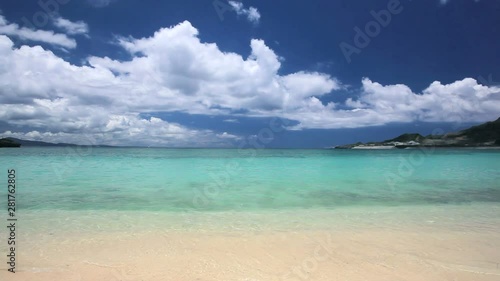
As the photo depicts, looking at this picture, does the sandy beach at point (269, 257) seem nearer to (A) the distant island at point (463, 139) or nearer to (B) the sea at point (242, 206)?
(B) the sea at point (242, 206)

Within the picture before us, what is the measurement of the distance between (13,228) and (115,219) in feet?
7.30

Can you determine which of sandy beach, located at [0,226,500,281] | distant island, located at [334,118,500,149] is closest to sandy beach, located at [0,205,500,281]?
sandy beach, located at [0,226,500,281]

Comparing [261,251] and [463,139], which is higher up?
[463,139]

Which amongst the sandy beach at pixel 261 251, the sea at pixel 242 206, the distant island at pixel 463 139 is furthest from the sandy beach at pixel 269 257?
the distant island at pixel 463 139

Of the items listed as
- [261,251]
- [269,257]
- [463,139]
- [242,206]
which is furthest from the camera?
[463,139]

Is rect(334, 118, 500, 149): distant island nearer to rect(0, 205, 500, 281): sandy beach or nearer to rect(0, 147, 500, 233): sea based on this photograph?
rect(0, 147, 500, 233): sea

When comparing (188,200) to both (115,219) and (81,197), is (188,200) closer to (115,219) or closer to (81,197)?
(115,219)

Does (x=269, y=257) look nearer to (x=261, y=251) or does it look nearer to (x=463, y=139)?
(x=261, y=251)

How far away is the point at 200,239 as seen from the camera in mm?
6441

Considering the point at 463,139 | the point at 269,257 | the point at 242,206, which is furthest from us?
the point at 463,139

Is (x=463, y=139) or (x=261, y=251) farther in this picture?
(x=463, y=139)

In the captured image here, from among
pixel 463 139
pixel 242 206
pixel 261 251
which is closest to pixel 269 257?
pixel 261 251

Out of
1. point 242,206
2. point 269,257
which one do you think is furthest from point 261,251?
point 242,206

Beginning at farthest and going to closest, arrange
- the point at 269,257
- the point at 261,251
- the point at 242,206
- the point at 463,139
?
the point at 463,139 < the point at 242,206 < the point at 261,251 < the point at 269,257
